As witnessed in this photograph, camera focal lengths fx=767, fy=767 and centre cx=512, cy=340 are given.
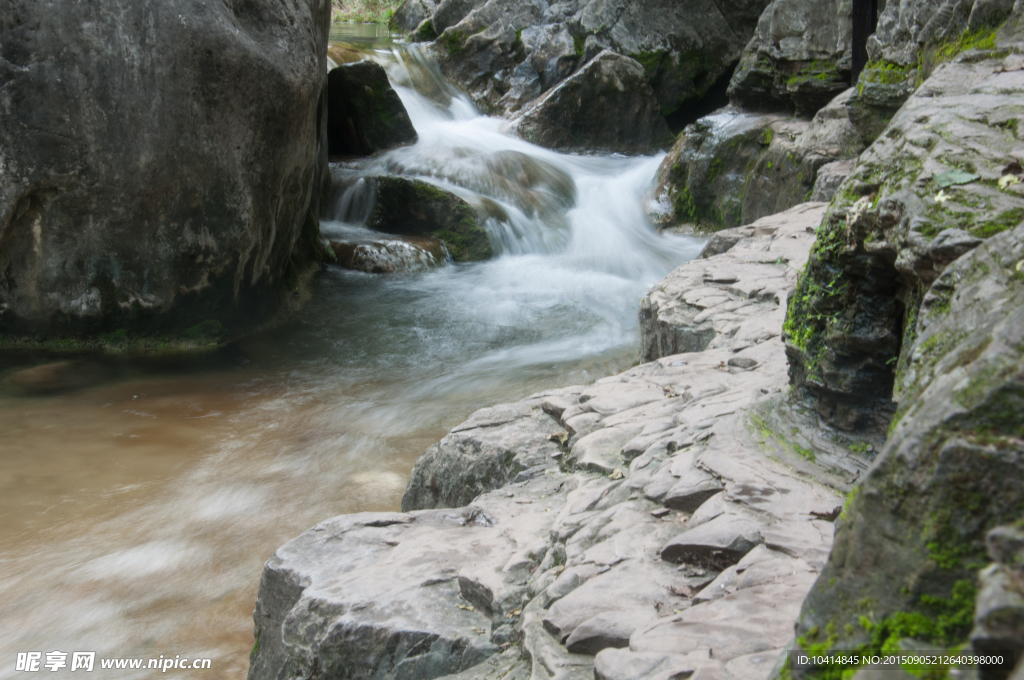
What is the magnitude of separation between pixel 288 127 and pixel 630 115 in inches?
356

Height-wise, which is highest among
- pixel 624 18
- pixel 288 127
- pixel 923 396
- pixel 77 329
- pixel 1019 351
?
pixel 624 18

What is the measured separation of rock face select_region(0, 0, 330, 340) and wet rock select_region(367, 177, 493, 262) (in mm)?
3270

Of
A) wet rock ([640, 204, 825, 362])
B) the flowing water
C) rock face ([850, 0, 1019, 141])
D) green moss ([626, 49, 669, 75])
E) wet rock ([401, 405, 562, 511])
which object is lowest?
the flowing water

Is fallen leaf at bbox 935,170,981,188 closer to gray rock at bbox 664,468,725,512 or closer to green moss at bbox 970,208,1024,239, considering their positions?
green moss at bbox 970,208,1024,239

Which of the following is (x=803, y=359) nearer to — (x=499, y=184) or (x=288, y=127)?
(x=288, y=127)

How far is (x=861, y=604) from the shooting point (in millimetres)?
1197

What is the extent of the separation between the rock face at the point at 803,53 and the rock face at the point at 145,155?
20.9 ft

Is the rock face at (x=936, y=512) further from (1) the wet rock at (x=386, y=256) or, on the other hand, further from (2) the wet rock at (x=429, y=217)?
(2) the wet rock at (x=429, y=217)

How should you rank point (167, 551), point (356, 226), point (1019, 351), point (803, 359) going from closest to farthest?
point (1019, 351) < point (803, 359) < point (167, 551) < point (356, 226)

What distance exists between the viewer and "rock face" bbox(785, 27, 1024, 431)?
6.89 ft

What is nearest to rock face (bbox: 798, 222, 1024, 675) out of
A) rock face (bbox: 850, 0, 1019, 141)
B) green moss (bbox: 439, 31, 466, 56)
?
rock face (bbox: 850, 0, 1019, 141)

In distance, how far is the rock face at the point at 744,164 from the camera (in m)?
8.45

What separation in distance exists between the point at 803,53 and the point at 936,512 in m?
10.5

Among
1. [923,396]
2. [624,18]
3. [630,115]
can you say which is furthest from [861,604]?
[624,18]
